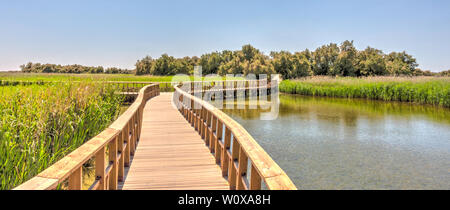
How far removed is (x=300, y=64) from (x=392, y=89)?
3477 centimetres

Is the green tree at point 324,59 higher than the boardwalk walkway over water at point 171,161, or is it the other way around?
the green tree at point 324,59

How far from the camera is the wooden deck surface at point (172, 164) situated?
428cm

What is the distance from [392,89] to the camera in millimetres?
25375

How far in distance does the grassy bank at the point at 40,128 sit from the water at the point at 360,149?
452 cm

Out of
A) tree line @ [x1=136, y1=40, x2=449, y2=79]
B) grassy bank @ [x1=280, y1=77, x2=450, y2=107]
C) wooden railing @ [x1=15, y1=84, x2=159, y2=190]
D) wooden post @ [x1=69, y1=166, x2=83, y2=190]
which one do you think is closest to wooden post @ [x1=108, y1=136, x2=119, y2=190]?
wooden railing @ [x1=15, y1=84, x2=159, y2=190]

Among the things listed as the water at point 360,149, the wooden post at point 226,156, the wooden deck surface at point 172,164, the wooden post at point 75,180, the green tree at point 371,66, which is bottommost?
the water at point 360,149

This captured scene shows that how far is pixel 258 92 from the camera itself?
116 feet

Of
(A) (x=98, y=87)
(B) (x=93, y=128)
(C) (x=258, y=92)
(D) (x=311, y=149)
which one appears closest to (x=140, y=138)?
(B) (x=93, y=128)

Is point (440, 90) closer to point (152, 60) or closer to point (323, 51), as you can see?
point (323, 51)

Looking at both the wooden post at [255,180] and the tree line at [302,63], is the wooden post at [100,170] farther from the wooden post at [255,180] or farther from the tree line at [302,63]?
the tree line at [302,63]

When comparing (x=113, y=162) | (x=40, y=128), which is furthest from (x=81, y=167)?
(x=40, y=128)

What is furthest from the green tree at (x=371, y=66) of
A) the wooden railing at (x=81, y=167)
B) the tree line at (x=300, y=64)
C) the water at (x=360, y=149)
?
the wooden railing at (x=81, y=167)

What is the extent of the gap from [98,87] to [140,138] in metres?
3.32
